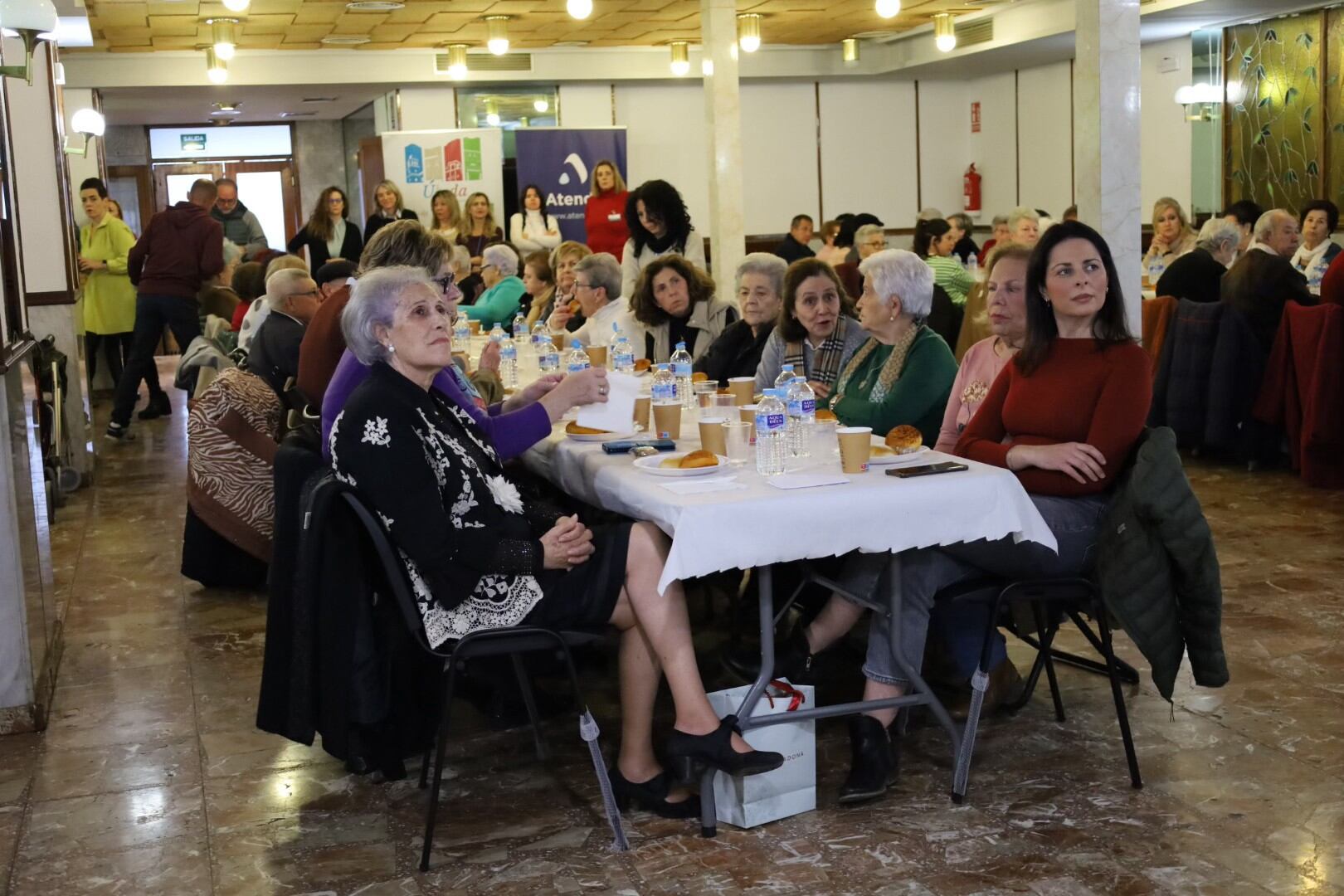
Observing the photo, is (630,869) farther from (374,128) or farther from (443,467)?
(374,128)

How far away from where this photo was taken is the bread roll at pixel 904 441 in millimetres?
3262

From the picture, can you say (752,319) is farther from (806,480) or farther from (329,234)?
(329,234)

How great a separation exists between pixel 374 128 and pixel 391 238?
13755 mm

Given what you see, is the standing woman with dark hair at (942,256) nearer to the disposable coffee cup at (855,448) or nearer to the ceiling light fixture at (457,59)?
the disposable coffee cup at (855,448)

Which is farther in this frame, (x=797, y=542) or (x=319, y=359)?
(x=319, y=359)

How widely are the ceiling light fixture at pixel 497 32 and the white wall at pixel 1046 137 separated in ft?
18.2

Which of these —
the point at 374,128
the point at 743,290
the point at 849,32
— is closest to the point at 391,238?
the point at 743,290

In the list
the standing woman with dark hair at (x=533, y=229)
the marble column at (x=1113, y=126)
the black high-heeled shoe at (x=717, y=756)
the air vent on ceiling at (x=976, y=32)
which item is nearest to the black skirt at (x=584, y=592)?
the black high-heeled shoe at (x=717, y=756)

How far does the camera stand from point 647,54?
15.2 meters

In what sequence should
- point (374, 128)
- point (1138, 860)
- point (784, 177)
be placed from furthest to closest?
point (374, 128), point (784, 177), point (1138, 860)

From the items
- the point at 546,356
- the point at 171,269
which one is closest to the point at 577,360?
the point at 546,356

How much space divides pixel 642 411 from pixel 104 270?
809 cm

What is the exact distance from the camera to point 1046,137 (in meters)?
15.1

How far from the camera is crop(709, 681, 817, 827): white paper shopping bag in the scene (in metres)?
3.05
